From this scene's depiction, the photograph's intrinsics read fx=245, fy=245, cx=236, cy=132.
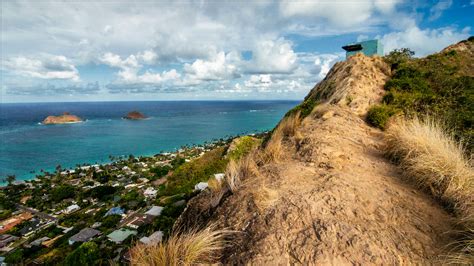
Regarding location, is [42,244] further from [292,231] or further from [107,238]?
[292,231]

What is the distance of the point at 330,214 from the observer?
3920 mm

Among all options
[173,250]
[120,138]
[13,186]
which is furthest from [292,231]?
[120,138]

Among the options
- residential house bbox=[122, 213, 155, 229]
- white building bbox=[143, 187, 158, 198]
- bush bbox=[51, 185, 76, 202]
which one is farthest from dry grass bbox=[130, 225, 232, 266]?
bush bbox=[51, 185, 76, 202]

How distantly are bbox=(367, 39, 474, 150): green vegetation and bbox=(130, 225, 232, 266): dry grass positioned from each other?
7.39 metres

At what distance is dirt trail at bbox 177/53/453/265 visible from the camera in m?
3.25

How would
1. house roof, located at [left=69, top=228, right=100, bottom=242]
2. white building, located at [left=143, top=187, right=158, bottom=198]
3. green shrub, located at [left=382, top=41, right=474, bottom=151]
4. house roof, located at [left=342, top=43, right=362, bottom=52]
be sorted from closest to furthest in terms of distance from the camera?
green shrub, located at [left=382, top=41, right=474, bottom=151] < house roof, located at [left=342, top=43, right=362, bottom=52] < house roof, located at [left=69, top=228, right=100, bottom=242] < white building, located at [left=143, top=187, right=158, bottom=198]

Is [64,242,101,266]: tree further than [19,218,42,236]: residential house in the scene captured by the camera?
No

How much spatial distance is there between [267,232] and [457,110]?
10835mm

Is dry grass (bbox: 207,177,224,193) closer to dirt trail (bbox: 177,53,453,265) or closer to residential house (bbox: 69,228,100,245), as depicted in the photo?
dirt trail (bbox: 177,53,453,265)

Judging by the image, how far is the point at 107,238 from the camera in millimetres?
30172

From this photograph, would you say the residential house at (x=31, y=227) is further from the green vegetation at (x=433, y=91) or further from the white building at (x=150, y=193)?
the green vegetation at (x=433, y=91)

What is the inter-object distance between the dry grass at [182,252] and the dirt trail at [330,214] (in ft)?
0.76

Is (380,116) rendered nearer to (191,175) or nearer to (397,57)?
(397,57)

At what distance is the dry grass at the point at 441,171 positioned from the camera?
368 cm
